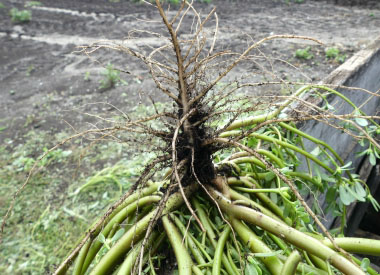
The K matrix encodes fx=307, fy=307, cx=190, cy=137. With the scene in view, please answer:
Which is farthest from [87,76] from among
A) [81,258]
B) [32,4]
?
[32,4]

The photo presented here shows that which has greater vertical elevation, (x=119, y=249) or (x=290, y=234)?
(x=290, y=234)

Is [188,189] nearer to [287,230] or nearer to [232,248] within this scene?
[232,248]

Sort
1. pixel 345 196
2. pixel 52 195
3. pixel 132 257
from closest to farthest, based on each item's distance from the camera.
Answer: pixel 132 257 → pixel 345 196 → pixel 52 195

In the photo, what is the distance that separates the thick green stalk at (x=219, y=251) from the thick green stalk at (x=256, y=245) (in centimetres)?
4

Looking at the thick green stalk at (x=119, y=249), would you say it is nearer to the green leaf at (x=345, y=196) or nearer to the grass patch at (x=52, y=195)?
the green leaf at (x=345, y=196)

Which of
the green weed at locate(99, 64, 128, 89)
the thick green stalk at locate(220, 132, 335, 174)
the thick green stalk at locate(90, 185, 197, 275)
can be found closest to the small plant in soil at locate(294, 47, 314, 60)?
the green weed at locate(99, 64, 128, 89)

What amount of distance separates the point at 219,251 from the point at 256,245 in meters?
0.11

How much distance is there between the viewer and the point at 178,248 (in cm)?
89

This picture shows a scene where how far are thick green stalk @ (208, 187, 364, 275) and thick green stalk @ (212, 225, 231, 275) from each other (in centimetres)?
6

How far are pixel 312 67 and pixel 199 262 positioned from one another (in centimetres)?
394

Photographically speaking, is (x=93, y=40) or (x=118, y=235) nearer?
(x=118, y=235)

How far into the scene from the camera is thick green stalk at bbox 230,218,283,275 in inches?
31.7

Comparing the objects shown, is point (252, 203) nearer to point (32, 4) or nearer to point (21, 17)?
point (21, 17)

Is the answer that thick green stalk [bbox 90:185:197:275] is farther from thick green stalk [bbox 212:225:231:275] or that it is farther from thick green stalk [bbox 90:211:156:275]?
thick green stalk [bbox 212:225:231:275]
